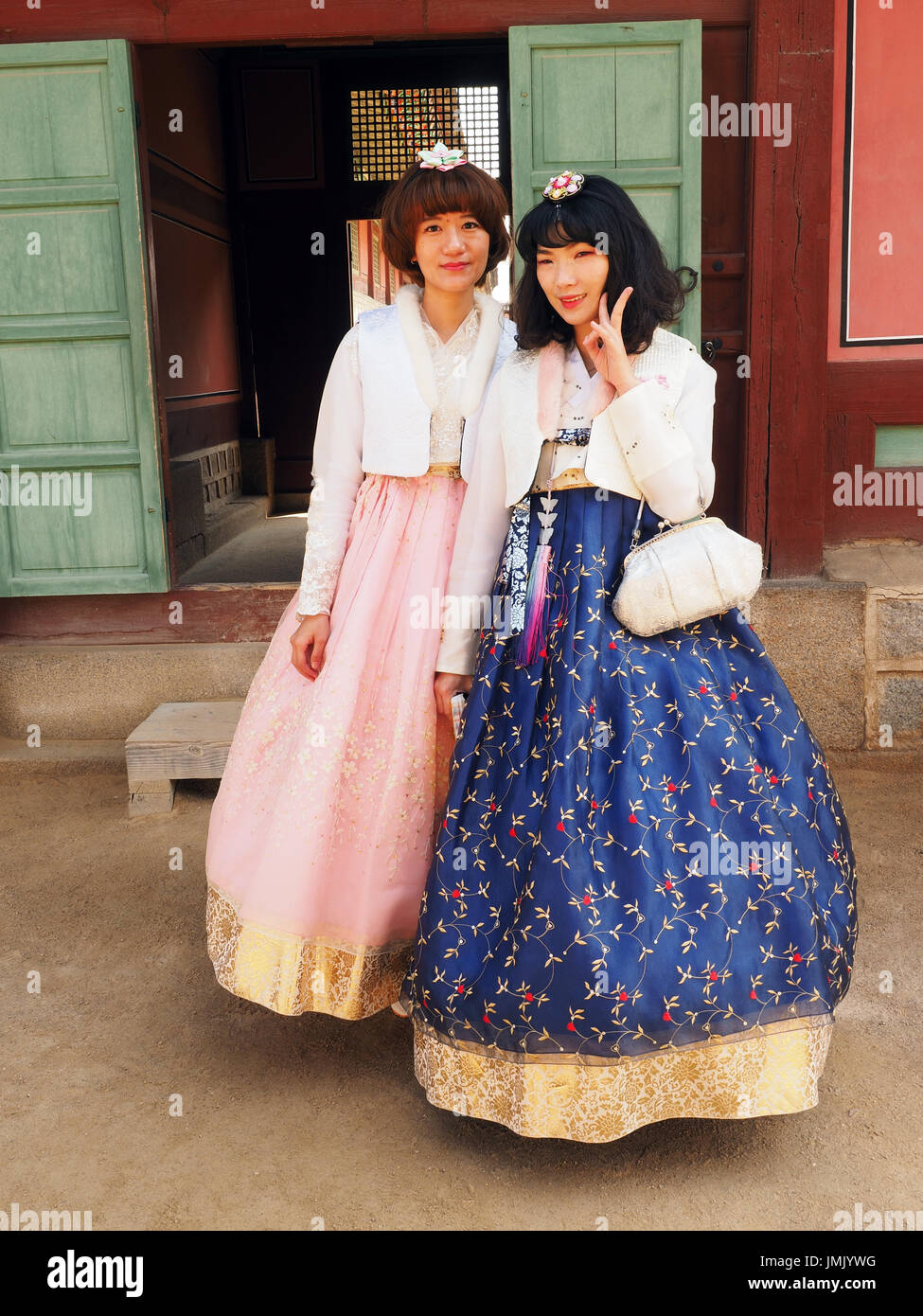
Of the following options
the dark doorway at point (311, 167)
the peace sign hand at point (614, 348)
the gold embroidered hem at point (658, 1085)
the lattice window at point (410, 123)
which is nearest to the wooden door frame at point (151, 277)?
the peace sign hand at point (614, 348)

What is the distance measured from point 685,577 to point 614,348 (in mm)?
380

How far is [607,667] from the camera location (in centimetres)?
198

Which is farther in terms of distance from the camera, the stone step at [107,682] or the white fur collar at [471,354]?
the stone step at [107,682]

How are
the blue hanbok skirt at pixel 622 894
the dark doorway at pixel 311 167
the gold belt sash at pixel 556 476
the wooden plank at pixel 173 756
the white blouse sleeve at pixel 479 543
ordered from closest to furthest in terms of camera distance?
the blue hanbok skirt at pixel 622 894
the gold belt sash at pixel 556 476
the white blouse sleeve at pixel 479 543
the wooden plank at pixel 173 756
the dark doorway at pixel 311 167

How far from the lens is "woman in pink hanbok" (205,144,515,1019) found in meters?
2.21

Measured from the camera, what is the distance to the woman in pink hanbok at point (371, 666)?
221 centimetres

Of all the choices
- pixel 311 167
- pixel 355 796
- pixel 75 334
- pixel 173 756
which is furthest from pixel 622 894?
pixel 311 167

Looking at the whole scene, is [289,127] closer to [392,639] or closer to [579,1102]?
[392,639]

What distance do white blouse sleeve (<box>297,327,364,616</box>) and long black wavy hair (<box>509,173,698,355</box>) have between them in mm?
454

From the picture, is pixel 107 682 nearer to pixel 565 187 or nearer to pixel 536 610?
pixel 536 610

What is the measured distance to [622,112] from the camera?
3.97 m

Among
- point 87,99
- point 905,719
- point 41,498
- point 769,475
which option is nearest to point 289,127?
point 87,99

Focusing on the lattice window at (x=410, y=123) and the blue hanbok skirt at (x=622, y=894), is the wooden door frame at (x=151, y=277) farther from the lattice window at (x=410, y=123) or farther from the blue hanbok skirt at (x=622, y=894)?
the lattice window at (x=410, y=123)

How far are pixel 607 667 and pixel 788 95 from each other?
2840 millimetres
